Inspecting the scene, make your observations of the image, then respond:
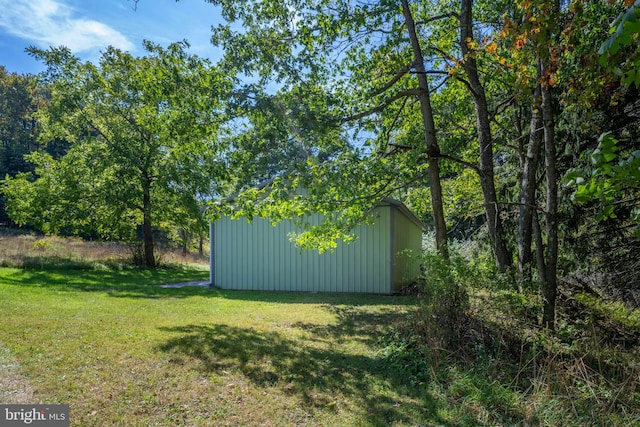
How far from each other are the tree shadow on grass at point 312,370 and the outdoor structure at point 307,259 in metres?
5.22

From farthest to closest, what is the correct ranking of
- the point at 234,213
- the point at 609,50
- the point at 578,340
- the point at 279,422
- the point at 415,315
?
the point at 234,213 → the point at 415,315 → the point at 578,340 → the point at 279,422 → the point at 609,50

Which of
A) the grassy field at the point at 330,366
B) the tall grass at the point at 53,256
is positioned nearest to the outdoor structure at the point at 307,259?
the grassy field at the point at 330,366

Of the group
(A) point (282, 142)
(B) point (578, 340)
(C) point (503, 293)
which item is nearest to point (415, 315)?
(C) point (503, 293)

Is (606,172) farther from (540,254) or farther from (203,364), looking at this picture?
(203,364)

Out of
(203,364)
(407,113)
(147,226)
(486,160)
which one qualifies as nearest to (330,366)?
(203,364)

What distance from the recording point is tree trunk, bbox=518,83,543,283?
4816 millimetres

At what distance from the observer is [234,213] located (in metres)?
5.42

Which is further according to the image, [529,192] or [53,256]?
[53,256]

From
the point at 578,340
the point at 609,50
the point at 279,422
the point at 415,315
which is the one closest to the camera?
the point at 609,50

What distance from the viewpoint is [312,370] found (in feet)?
13.2

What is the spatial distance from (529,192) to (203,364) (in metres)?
4.45

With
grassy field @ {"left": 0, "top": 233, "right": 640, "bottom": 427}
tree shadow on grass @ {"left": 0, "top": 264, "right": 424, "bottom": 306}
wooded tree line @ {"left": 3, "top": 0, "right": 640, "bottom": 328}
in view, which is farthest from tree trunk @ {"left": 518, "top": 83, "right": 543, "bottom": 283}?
tree shadow on grass @ {"left": 0, "top": 264, "right": 424, "bottom": 306}

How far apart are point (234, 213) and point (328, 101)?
8.40 feet

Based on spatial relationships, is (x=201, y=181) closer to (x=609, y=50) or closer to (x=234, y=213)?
(x=234, y=213)
